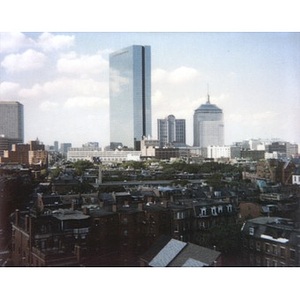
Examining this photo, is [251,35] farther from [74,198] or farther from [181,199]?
[74,198]

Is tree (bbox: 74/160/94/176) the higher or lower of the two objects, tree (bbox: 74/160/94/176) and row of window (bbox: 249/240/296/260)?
the higher

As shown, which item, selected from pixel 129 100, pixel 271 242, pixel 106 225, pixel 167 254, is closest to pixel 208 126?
pixel 129 100

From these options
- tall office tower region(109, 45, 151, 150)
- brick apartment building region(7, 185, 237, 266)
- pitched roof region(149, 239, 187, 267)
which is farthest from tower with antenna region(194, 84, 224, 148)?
pitched roof region(149, 239, 187, 267)

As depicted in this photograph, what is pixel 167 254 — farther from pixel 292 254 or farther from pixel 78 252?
pixel 292 254

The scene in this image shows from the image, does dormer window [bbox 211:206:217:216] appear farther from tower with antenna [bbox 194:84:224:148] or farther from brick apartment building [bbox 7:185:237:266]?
tower with antenna [bbox 194:84:224:148]
